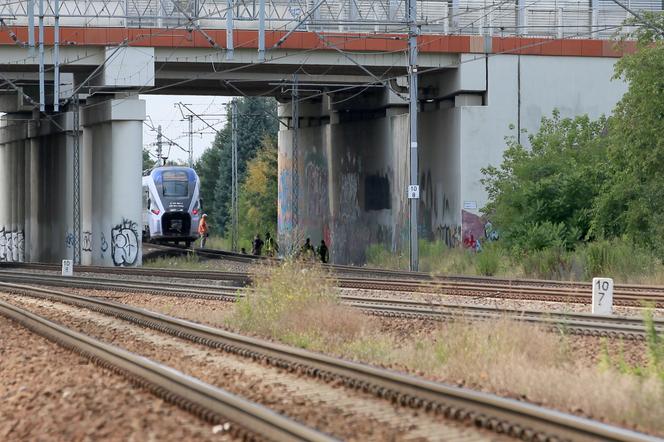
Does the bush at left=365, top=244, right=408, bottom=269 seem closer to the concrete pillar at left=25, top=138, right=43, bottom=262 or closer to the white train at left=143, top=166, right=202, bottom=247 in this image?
the white train at left=143, top=166, right=202, bottom=247

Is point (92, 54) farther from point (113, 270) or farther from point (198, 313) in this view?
point (198, 313)

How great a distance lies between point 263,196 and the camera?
8938 centimetres

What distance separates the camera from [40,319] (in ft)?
65.2

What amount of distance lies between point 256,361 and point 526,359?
10.4 ft

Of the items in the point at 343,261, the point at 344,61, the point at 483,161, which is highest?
the point at 344,61

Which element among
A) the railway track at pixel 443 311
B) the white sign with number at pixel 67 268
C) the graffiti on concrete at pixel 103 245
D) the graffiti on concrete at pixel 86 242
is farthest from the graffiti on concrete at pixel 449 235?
the railway track at pixel 443 311

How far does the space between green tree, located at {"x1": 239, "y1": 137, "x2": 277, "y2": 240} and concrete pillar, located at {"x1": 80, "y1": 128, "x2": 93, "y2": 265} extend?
112 feet

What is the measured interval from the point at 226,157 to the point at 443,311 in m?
92.8

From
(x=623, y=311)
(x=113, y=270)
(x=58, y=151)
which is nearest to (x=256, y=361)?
(x=623, y=311)

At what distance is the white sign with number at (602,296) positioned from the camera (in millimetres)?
19047

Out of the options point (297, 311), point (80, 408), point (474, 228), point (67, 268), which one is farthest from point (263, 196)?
point (80, 408)

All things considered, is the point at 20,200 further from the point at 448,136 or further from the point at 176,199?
the point at 448,136

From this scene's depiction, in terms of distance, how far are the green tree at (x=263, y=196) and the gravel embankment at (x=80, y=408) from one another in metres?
72.9

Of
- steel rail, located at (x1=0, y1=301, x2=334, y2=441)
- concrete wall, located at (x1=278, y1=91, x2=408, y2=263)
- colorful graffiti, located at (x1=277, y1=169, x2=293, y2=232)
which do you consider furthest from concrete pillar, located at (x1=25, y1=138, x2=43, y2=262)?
steel rail, located at (x1=0, y1=301, x2=334, y2=441)
